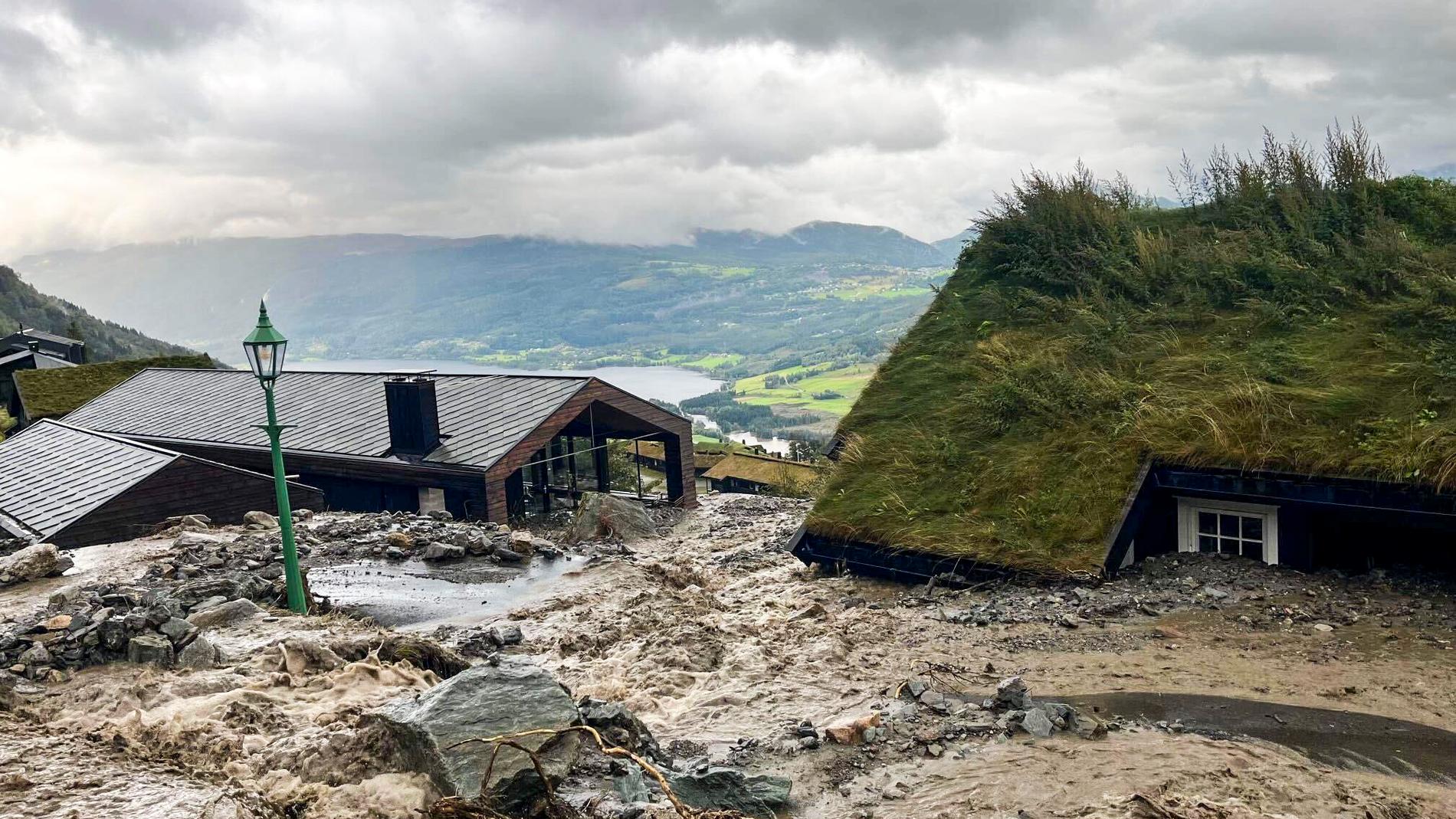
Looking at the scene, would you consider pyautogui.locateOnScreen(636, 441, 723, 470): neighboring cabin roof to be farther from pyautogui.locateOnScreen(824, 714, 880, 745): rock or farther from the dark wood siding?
pyautogui.locateOnScreen(824, 714, 880, 745): rock

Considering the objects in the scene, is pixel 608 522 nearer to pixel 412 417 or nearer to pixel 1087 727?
pixel 412 417

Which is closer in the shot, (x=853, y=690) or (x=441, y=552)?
(x=853, y=690)

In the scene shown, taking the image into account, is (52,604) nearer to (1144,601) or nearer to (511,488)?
(1144,601)

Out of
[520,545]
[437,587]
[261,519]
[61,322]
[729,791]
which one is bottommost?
[437,587]

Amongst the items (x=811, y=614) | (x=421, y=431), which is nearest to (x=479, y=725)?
(x=811, y=614)

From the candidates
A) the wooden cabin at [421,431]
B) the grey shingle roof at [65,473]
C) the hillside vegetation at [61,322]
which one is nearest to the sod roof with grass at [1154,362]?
the wooden cabin at [421,431]

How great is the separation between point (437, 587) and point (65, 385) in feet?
130

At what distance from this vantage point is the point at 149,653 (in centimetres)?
959

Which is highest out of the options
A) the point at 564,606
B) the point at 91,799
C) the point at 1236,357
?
the point at 1236,357

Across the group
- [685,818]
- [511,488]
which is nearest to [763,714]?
[685,818]

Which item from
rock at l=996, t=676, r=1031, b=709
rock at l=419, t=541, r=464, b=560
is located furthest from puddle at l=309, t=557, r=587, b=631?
rock at l=996, t=676, r=1031, b=709

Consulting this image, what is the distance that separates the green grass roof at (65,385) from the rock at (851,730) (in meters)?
44.3

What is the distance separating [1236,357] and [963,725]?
10.2 meters

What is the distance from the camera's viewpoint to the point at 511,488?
88.3 feet
